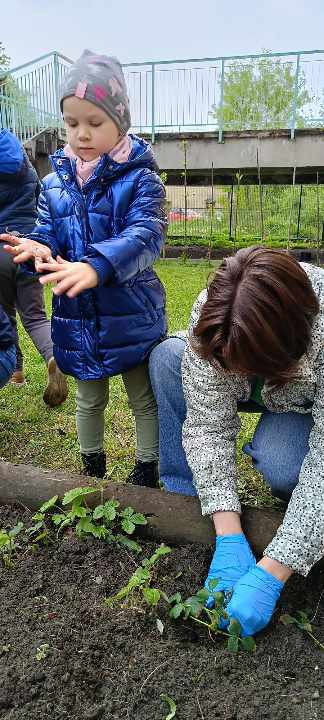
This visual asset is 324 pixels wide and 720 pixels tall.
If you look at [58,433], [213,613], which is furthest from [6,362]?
[213,613]

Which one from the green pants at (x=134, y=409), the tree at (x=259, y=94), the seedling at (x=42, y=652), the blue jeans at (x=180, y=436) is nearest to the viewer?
the seedling at (x=42, y=652)

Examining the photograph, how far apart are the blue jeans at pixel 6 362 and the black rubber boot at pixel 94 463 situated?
1.92 feet

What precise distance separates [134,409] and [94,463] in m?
0.26

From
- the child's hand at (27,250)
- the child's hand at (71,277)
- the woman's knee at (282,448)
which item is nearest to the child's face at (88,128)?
the child's hand at (27,250)

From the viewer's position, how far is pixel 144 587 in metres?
1.55

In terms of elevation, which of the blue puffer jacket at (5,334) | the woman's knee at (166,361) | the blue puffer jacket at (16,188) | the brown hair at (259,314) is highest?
the blue puffer jacket at (16,188)

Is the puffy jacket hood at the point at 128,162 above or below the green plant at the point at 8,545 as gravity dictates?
above

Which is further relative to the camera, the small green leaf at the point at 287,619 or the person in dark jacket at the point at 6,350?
the person in dark jacket at the point at 6,350

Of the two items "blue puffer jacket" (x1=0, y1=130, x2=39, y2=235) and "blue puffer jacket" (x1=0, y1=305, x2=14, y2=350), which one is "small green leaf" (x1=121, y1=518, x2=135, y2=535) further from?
"blue puffer jacket" (x1=0, y1=130, x2=39, y2=235)

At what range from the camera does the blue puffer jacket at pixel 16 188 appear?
2842mm

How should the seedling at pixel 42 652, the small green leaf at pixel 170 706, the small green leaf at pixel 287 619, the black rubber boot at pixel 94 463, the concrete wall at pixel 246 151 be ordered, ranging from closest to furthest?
the small green leaf at pixel 170 706
the seedling at pixel 42 652
the small green leaf at pixel 287 619
the black rubber boot at pixel 94 463
the concrete wall at pixel 246 151

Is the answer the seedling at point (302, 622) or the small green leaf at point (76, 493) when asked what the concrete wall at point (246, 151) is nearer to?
A: the small green leaf at point (76, 493)

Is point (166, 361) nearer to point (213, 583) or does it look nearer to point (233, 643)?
point (213, 583)

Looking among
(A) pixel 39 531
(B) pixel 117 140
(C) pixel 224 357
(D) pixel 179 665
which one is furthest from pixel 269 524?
(B) pixel 117 140
